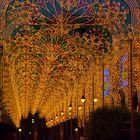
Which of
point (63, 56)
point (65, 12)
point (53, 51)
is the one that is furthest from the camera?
point (63, 56)

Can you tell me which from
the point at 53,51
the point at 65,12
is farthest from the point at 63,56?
the point at 65,12

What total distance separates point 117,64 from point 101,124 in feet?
45.3

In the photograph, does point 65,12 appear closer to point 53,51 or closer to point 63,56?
point 53,51

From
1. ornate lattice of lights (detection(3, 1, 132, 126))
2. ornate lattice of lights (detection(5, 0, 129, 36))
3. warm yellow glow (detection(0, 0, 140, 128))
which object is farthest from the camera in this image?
ornate lattice of lights (detection(3, 1, 132, 126))

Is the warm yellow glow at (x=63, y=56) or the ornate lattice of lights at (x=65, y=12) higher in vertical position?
the ornate lattice of lights at (x=65, y=12)

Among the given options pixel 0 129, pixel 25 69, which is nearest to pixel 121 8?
pixel 0 129

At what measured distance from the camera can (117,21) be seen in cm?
2497

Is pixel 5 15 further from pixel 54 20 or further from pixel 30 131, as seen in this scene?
pixel 30 131

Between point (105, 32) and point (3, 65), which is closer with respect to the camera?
point (105, 32)

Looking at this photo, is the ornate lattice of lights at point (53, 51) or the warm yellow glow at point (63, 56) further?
the ornate lattice of lights at point (53, 51)

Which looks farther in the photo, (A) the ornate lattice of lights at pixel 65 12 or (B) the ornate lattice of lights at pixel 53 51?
(B) the ornate lattice of lights at pixel 53 51

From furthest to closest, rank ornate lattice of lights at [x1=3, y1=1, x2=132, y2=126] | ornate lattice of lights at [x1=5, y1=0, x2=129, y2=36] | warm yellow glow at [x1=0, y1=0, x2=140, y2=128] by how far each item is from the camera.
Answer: ornate lattice of lights at [x1=3, y1=1, x2=132, y2=126], warm yellow glow at [x1=0, y1=0, x2=140, y2=128], ornate lattice of lights at [x1=5, y1=0, x2=129, y2=36]

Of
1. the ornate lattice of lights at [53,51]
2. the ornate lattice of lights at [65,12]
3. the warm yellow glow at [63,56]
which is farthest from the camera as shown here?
the ornate lattice of lights at [53,51]

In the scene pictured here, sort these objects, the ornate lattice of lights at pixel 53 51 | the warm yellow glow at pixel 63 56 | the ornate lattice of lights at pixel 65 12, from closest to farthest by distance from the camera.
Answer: the ornate lattice of lights at pixel 65 12, the warm yellow glow at pixel 63 56, the ornate lattice of lights at pixel 53 51
